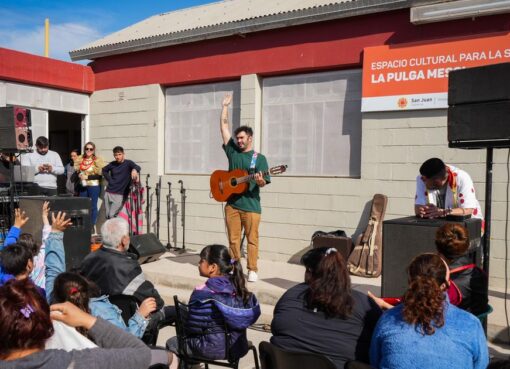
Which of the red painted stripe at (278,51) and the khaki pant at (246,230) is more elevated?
the red painted stripe at (278,51)

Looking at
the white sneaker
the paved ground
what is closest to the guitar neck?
the white sneaker

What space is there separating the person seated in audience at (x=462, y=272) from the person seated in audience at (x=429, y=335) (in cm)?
70

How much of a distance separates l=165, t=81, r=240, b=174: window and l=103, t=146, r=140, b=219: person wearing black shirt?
61 centimetres

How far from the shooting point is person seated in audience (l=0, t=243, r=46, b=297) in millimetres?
3070

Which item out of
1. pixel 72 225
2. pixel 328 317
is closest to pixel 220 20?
pixel 72 225

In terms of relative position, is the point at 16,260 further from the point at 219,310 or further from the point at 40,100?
the point at 40,100

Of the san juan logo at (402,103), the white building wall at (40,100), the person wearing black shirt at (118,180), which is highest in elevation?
the white building wall at (40,100)

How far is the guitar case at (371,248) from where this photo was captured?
611 centimetres

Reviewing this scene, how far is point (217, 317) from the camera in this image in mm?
3014

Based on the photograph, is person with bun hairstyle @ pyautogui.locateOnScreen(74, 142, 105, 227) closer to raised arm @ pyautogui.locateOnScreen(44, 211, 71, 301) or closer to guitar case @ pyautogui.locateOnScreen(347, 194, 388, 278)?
guitar case @ pyautogui.locateOnScreen(347, 194, 388, 278)

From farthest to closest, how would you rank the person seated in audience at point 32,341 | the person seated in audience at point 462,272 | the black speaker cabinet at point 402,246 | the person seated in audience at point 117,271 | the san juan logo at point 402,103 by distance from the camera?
the san juan logo at point 402,103, the black speaker cabinet at point 402,246, the person seated in audience at point 117,271, the person seated in audience at point 462,272, the person seated in audience at point 32,341

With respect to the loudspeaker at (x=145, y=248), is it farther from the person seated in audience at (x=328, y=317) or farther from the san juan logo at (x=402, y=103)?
the person seated in audience at (x=328, y=317)

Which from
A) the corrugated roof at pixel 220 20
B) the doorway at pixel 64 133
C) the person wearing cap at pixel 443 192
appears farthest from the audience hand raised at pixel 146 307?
the doorway at pixel 64 133

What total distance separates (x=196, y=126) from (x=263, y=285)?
340 cm
